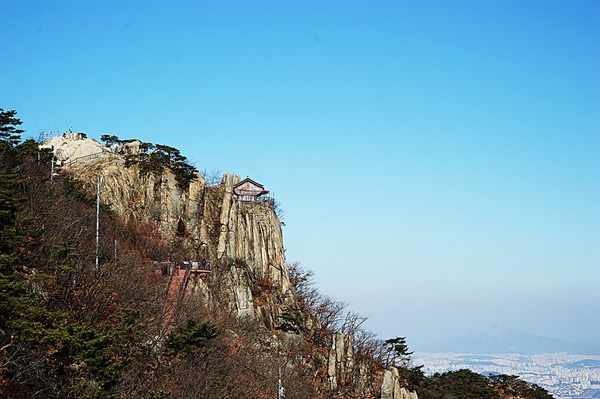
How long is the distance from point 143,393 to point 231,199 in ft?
85.6

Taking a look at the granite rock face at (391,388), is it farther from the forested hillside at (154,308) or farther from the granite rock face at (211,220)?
the granite rock face at (211,220)

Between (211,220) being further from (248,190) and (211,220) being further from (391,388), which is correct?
(391,388)

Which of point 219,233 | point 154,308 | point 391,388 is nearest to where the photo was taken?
point 154,308

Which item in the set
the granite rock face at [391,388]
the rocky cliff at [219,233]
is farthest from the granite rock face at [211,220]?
the granite rock face at [391,388]

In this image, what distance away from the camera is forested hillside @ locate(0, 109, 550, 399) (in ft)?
69.2

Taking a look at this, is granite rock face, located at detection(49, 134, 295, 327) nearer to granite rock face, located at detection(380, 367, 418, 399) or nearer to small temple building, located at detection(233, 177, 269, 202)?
small temple building, located at detection(233, 177, 269, 202)

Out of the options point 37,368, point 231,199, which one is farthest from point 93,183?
point 37,368

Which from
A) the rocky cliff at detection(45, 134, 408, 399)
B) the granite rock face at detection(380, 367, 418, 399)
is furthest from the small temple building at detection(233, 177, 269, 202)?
the granite rock face at detection(380, 367, 418, 399)

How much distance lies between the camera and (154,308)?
3516cm

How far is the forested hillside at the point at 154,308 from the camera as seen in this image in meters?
21.1

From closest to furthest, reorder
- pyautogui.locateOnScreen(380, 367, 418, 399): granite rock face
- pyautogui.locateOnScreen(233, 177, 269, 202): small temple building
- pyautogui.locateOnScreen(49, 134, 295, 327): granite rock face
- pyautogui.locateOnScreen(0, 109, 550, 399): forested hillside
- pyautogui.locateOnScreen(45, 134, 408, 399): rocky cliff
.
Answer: pyautogui.locateOnScreen(0, 109, 550, 399): forested hillside < pyautogui.locateOnScreen(45, 134, 408, 399): rocky cliff < pyautogui.locateOnScreen(49, 134, 295, 327): granite rock face < pyautogui.locateOnScreen(380, 367, 418, 399): granite rock face < pyautogui.locateOnScreen(233, 177, 269, 202): small temple building

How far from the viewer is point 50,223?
33.9 m

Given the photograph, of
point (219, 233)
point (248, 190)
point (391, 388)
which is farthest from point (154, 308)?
point (391, 388)

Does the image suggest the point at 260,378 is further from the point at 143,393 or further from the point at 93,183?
the point at 93,183
